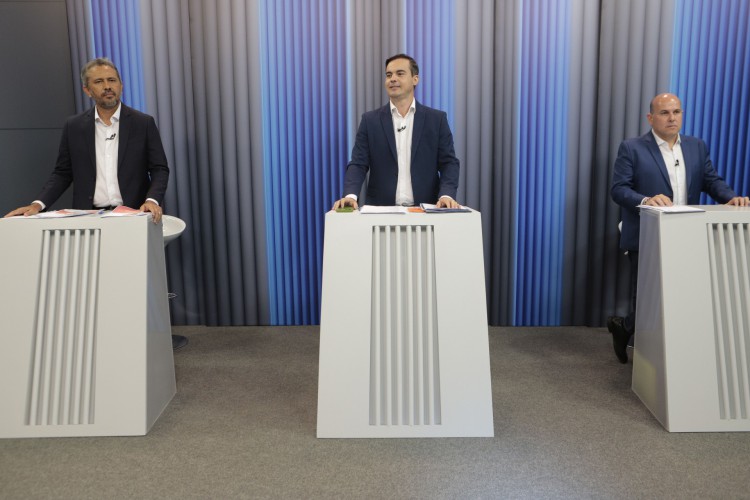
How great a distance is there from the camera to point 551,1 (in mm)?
4152

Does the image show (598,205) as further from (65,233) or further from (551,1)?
(65,233)

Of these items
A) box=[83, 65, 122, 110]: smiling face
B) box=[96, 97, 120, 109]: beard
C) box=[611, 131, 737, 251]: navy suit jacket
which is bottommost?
box=[611, 131, 737, 251]: navy suit jacket

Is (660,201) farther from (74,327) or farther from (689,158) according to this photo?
(74,327)

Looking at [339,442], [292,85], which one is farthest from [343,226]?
[292,85]

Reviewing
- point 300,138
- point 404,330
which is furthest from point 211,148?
point 404,330

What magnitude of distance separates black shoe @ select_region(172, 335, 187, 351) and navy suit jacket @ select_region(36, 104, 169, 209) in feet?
3.22

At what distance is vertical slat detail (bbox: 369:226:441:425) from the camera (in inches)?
103

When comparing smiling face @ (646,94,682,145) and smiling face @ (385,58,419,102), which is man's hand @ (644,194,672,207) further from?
smiling face @ (385,58,419,102)

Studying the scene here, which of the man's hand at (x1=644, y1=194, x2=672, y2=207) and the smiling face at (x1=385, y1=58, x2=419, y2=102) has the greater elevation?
the smiling face at (x1=385, y1=58, x2=419, y2=102)

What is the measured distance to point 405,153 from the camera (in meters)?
3.50

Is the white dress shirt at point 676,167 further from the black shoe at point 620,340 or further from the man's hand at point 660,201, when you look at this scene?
the black shoe at point 620,340

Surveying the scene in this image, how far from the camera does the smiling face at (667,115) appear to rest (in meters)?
3.40

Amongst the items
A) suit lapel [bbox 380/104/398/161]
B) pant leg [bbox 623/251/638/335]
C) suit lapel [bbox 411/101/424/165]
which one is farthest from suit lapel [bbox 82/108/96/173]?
pant leg [bbox 623/251/638/335]

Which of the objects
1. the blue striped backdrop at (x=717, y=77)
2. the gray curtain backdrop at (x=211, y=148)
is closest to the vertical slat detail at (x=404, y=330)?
the gray curtain backdrop at (x=211, y=148)
